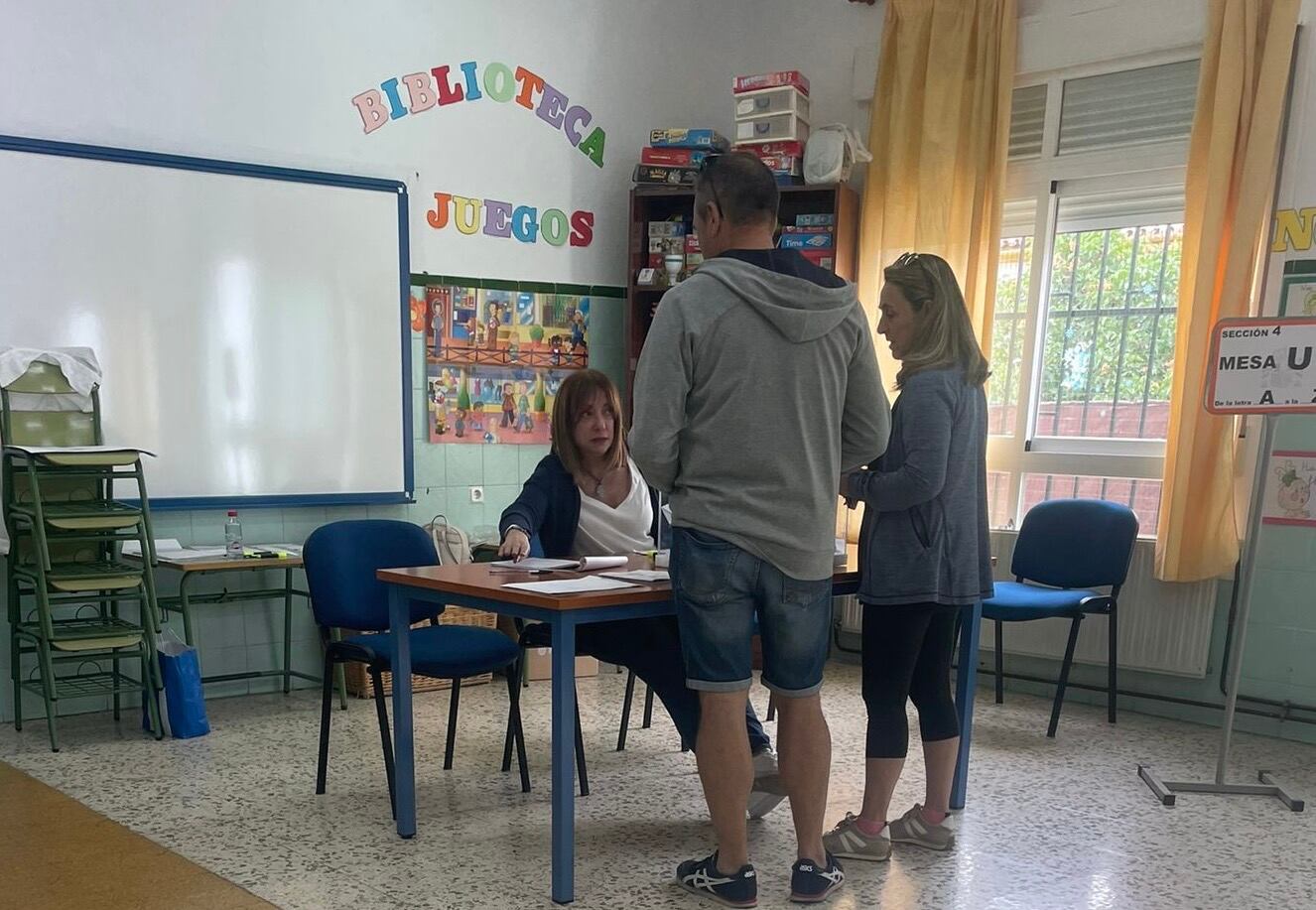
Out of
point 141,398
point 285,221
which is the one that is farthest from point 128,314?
point 285,221

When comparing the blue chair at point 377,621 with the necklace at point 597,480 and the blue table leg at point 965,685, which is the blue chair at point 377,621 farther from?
the blue table leg at point 965,685

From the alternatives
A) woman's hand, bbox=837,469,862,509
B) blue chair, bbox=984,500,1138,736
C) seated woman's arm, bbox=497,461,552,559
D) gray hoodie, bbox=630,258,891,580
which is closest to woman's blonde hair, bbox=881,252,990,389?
woman's hand, bbox=837,469,862,509

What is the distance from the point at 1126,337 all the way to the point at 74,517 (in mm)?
4071

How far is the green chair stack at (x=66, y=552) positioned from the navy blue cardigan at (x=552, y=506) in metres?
1.54

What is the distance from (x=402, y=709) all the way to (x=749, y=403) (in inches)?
48.1

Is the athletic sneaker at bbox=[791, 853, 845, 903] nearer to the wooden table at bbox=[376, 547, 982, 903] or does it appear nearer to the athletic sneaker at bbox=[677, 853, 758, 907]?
the athletic sneaker at bbox=[677, 853, 758, 907]

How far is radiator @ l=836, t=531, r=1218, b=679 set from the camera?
412 cm

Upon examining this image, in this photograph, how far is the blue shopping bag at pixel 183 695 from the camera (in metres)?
3.73

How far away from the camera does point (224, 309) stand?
424 cm

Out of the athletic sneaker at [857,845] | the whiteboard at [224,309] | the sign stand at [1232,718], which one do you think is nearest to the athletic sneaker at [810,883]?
the athletic sneaker at [857,845]

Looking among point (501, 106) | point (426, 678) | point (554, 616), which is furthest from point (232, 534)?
point (554, 616)

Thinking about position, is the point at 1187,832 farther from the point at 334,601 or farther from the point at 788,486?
the point at 334,601

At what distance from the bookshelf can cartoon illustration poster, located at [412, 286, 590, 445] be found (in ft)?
0.78

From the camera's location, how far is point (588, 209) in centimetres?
530
